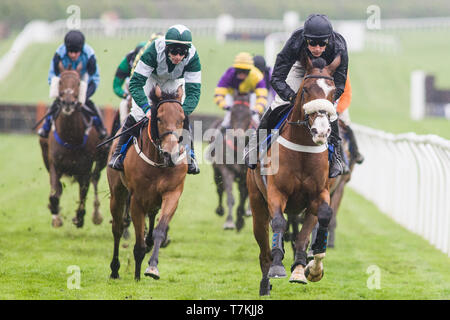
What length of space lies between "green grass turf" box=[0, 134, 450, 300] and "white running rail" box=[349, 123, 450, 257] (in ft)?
0.73

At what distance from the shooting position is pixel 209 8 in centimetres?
6400

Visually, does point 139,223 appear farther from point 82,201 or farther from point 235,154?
point 235,154

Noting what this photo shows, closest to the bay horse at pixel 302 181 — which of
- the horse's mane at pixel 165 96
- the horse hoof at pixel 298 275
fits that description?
the horse hoof at pixel 298 275

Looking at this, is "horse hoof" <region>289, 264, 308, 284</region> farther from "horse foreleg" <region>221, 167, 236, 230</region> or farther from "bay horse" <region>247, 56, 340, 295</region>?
"horse foreleg" <region>221, 167, 236, 230</region>

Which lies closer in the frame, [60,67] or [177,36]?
[177,36]

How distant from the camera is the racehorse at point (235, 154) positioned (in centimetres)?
1163

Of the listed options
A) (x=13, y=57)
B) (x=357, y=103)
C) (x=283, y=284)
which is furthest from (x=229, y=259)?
(x=13, y=57)

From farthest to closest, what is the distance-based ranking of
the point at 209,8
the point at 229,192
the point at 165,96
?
the point at 209,8 < the point at 229,192 < the point at 165,96

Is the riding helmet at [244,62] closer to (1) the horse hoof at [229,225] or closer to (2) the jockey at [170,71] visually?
(1) the horse hoof at [229,225]

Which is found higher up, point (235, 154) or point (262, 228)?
point (235, 154)

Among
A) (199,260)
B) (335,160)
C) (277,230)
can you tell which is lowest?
(199,260)

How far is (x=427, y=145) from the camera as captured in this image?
455 inches

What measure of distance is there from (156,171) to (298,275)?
5.70 feet

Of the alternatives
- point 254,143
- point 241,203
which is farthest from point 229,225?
point 254,143
